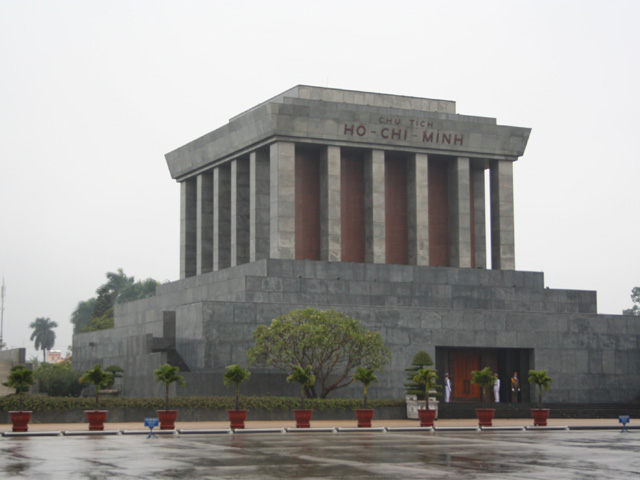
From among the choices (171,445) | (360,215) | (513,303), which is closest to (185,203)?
(360,215)

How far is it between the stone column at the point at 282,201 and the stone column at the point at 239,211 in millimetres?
4052

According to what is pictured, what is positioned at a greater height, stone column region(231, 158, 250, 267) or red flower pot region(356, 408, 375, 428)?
stone column region(231, 158, 250, 267)

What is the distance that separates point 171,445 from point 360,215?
92.4ft

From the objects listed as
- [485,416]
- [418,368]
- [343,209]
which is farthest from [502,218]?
[485,416]

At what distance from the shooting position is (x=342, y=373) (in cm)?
4206

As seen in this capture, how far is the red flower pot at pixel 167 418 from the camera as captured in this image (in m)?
32.9

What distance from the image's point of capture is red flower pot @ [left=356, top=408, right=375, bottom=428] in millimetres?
35094

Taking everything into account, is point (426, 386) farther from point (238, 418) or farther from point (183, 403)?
point (183, 403)

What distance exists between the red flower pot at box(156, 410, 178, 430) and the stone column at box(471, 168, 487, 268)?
82.3 ft

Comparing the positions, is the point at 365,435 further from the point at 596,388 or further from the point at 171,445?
the point at 596,388

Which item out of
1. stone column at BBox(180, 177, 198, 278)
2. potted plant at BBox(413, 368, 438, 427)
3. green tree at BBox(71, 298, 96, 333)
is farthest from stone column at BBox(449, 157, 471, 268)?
green tree at BBox(71, 298, 96, 333)

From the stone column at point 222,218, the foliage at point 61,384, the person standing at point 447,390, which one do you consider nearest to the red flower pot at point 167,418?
the person standing at point 447,390

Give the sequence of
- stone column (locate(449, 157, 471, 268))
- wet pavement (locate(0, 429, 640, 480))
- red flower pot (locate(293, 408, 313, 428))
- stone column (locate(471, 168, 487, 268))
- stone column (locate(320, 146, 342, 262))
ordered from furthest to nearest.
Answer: stone column (locate(471, 168, 487, 268)), stone column (locate(449, 157, 471, 268)), stone column (locate(320, 146, 342, 262)), red flower pot (locate(293, 408, 313, 428)), wet pavement (locate(0, 429, 640, 480))

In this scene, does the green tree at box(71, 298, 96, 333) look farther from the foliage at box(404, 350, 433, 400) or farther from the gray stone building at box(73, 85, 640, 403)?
the foliage at box(404, 350, 433, 400)
